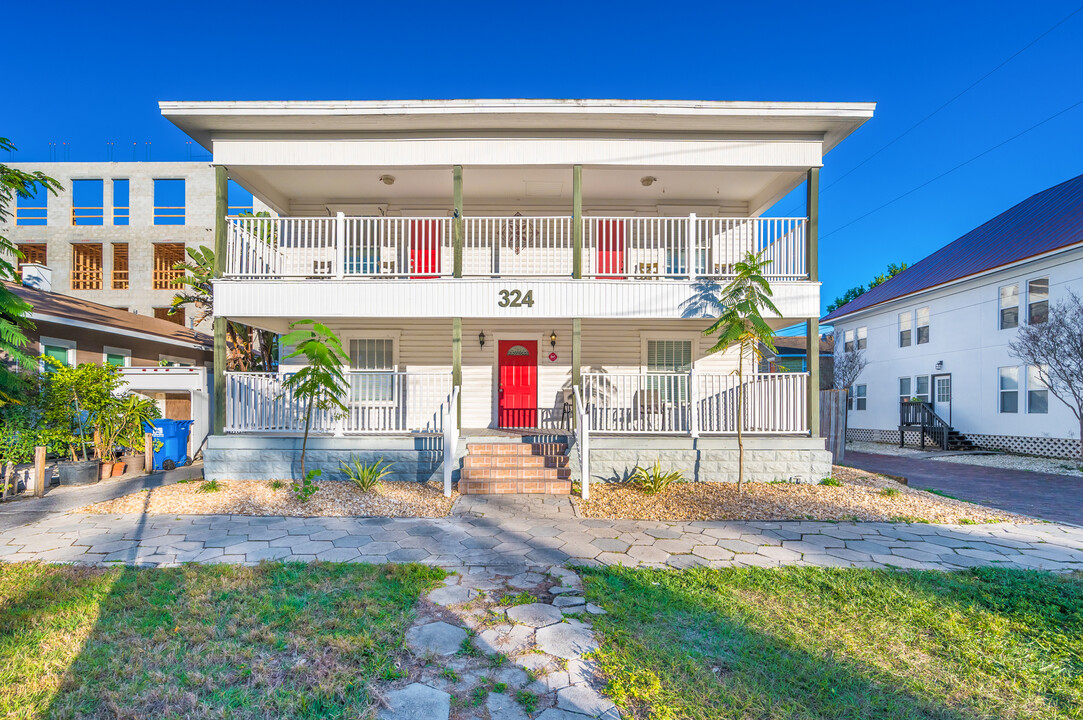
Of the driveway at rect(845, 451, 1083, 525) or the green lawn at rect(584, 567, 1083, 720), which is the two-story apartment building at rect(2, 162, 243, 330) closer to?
the green lawn at rect(584, 567, 1083, 720)

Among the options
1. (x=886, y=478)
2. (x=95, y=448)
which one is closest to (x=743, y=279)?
(x=886, y=478)

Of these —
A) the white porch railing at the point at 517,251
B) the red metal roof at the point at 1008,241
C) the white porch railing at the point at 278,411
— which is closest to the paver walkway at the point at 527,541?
the white porch railing at the point at 278,411

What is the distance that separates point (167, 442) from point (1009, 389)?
20.7 meters

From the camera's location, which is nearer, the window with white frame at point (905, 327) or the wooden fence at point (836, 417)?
the wooden fence at point (836, 417)

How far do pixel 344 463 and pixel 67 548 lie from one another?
3.52m

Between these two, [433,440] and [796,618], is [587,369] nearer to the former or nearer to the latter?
[433,440]

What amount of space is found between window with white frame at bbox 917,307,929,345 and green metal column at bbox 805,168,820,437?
11.9 meters

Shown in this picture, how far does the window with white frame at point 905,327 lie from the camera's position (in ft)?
59.4

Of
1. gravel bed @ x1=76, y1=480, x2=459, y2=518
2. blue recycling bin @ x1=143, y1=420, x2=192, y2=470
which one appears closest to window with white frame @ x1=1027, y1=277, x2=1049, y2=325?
gravel bed @ x1=76, y1=480, x2=459, y2=518

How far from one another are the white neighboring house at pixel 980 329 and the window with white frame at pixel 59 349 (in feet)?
75.1

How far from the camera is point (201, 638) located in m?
3.11

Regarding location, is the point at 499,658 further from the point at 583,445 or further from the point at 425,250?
the point at 425,250

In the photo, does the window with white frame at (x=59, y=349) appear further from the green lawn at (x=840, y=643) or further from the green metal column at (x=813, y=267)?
the green metal column at (x=813, y=267)

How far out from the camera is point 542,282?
8.84 m
